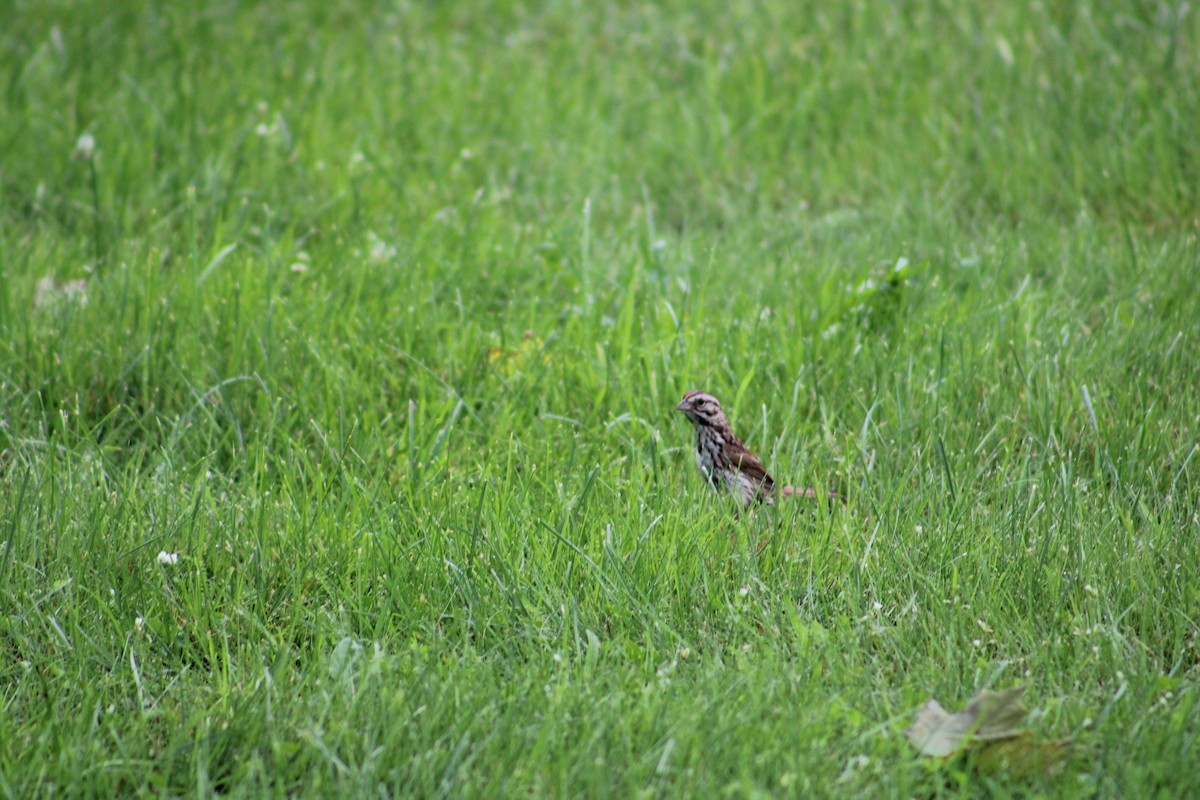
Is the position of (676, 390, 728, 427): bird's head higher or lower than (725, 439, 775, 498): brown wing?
higher

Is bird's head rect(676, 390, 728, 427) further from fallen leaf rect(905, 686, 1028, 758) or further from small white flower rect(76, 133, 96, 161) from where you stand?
small white flower rect(76, 133, 96, 161)

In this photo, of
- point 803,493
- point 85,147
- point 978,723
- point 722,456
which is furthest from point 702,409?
point 85,147

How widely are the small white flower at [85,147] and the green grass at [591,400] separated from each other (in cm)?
13

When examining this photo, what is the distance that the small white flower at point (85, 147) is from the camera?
21.6 feet

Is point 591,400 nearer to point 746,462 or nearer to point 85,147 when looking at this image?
point 746,462

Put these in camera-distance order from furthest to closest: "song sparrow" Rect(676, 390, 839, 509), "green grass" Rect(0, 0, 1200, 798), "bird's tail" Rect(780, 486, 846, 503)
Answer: "song sparrow" Rect(676, 390, 839, 509), "bird's tail" Rect(780, 486, 846, 503), "green grass" Rect(0, 0, 1200, 798)

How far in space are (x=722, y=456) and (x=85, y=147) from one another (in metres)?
4.51

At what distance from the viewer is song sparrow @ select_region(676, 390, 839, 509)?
4254mm

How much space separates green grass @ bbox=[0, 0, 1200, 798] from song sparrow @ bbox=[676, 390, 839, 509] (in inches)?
3.4

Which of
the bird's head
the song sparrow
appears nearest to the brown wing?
the song sparrow

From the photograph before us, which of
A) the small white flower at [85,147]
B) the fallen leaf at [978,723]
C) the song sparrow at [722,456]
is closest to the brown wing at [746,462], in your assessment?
the song sparrow at [722,456]

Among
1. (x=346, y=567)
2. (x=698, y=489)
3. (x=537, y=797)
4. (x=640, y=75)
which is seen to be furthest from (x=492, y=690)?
(x=640, y=75)

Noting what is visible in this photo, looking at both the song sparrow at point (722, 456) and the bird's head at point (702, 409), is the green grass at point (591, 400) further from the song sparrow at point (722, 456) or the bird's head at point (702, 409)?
the bird's head at point (702, 409)

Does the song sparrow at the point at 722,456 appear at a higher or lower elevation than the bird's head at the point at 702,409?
lower
